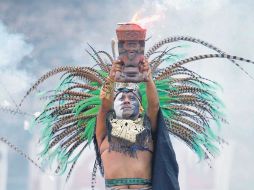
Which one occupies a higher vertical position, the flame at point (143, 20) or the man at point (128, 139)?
the flame at point (143, 20)

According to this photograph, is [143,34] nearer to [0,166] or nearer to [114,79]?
[114,79]

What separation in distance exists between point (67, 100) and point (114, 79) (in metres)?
0.81

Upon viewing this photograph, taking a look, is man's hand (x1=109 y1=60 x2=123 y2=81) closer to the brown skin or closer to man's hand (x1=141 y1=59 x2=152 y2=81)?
Answer: the brown skin

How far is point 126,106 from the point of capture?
5.64 metres

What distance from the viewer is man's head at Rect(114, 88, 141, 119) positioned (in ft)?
18.5

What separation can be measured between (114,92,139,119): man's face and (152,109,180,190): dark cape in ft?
0.61

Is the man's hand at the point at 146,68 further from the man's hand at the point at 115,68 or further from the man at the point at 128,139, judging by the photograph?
the man's hand at the point at 115,68

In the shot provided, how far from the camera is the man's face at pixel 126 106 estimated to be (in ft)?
18.5

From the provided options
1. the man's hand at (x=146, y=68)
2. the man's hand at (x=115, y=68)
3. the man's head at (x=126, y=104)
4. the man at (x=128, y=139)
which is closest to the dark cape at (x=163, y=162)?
the man at (x=128, y=139)

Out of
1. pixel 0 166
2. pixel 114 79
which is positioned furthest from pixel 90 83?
pixel 0 166

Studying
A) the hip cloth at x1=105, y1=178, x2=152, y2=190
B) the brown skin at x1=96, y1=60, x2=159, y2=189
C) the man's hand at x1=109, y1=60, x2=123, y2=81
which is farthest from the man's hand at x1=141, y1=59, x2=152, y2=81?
the hip cloth at x1=105, y1=178, x2=152, y2=190

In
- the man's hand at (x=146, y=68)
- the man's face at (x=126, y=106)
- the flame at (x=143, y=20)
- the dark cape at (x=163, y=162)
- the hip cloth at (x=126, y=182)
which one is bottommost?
the hip cloth at (x=126, y=182)

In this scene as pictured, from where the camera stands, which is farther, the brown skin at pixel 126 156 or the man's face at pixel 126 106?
the man's face at pixel 126 106

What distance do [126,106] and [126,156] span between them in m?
0.38
